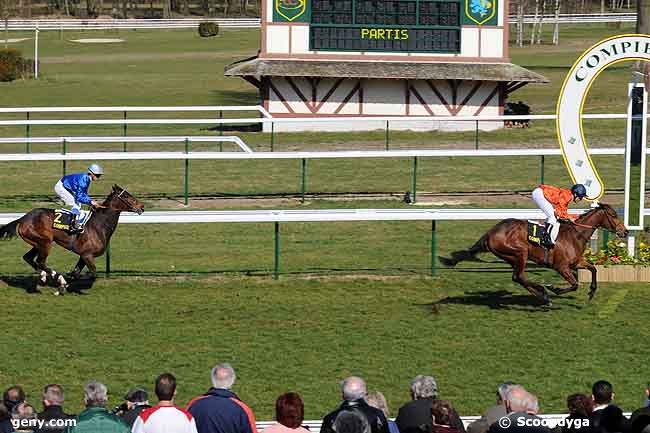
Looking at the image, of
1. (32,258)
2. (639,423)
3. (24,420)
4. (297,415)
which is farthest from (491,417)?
(32,258)

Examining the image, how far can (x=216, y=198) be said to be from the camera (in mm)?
18953

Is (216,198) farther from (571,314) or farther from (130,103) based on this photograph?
(130,103)

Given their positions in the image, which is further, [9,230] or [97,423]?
[9,230]

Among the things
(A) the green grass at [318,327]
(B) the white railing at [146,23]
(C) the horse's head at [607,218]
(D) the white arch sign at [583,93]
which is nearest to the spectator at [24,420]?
(A) the green grass at [318,327]

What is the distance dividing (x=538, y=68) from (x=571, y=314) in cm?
3260

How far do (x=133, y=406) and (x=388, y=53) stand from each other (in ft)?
65.9

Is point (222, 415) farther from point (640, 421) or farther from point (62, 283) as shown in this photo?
point (62, 283)

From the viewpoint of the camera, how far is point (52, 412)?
272 inches

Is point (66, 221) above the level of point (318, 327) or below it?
above

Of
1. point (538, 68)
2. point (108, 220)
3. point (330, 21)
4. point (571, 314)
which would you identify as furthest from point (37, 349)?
point (538, 68)

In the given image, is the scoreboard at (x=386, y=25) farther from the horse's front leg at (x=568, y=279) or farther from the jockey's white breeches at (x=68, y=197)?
the horse's front leg at (x=568, y=279)

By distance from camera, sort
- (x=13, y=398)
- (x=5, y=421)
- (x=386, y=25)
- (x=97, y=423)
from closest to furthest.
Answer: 1. (x=97, y=423)
2. (x=5, y=421)
3. (x=13, y=398)
4. (x=386, y=25)

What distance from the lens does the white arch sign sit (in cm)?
1368

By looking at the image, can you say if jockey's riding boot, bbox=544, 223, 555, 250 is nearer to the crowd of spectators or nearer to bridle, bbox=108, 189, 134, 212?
bridle, bbox=108, 189, 134, 212
